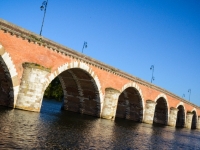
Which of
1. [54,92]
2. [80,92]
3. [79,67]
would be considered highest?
[79,67]

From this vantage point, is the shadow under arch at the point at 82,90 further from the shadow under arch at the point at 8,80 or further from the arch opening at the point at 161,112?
the arch opening at the point at 161,112

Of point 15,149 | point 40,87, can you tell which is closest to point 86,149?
point 15,149

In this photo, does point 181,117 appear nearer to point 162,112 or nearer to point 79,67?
point 162,112

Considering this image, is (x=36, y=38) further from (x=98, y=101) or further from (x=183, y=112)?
(x=183, y=112)

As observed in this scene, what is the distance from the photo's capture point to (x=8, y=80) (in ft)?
46.4

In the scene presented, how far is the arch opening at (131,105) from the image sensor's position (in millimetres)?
28969

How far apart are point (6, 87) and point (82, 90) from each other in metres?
10.2

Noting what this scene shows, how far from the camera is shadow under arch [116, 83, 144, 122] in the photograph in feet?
93.7

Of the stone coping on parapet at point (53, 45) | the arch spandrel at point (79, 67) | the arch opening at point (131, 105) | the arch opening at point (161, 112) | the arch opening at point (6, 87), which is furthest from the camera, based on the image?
the arch opening at point (161, 112)

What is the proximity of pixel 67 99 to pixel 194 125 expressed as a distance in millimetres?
38162

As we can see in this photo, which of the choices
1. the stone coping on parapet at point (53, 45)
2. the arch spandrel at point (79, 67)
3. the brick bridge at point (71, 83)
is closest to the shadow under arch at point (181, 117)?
the brick bridge at point (71, 83)

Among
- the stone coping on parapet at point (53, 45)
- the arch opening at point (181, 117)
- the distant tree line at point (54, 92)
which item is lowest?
the arch opening at point (181, 117)

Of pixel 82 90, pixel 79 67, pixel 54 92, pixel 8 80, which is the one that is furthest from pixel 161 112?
pixel 54 92

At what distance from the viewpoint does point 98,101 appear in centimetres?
2219
